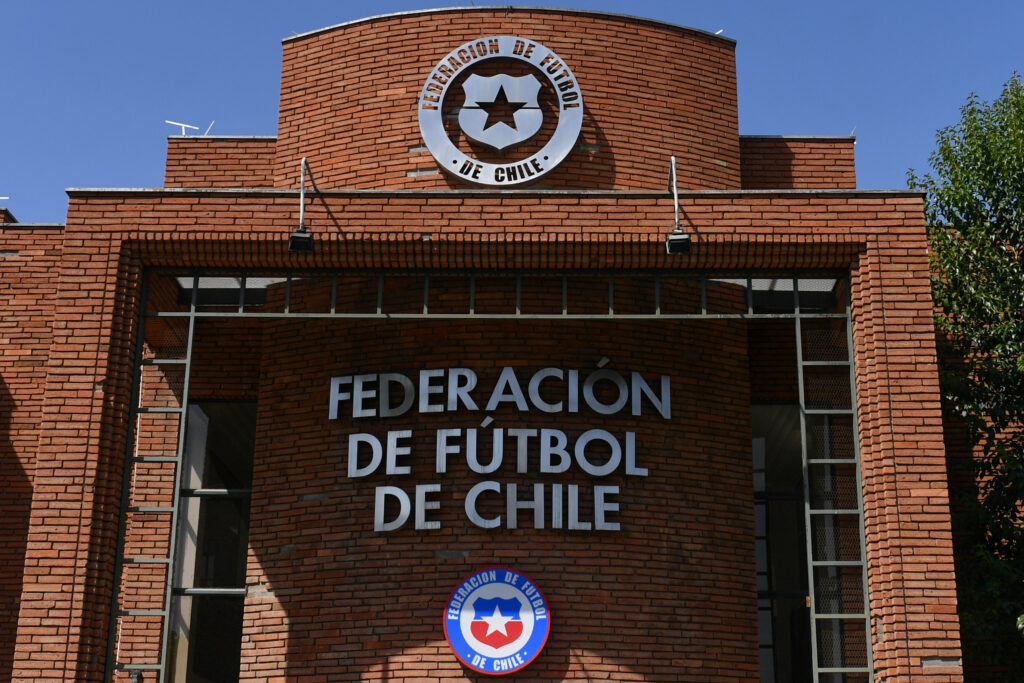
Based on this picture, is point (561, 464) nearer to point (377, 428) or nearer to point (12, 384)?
point (377, 428)

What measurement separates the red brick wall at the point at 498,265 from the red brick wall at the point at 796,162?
10.9 ft

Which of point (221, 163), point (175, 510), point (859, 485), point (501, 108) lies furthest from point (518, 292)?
point (221, 163)

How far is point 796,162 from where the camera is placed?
659 inches

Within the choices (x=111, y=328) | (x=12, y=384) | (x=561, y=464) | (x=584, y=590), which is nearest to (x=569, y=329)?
(x=561, y=464)

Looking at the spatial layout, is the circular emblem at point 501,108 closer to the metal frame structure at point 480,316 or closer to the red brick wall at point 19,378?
the metal frame structure at point 480,316

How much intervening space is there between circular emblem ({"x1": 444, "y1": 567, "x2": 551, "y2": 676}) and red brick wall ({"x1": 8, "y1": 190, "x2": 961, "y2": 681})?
0.94 ft

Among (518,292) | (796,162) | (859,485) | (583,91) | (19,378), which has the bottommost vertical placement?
(859,485)

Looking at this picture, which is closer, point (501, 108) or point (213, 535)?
point (501, 108)

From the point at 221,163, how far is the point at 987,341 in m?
9.88

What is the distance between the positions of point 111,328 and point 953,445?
32.5 feet

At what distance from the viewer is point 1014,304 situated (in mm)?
15102

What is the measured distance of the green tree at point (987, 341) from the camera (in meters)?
14.5

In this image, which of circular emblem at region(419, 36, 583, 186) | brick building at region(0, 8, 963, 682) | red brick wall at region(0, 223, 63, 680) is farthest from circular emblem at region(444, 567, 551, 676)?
red brick wall at region(0, 223, 63, 680)

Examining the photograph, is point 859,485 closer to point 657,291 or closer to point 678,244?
point 657,291
